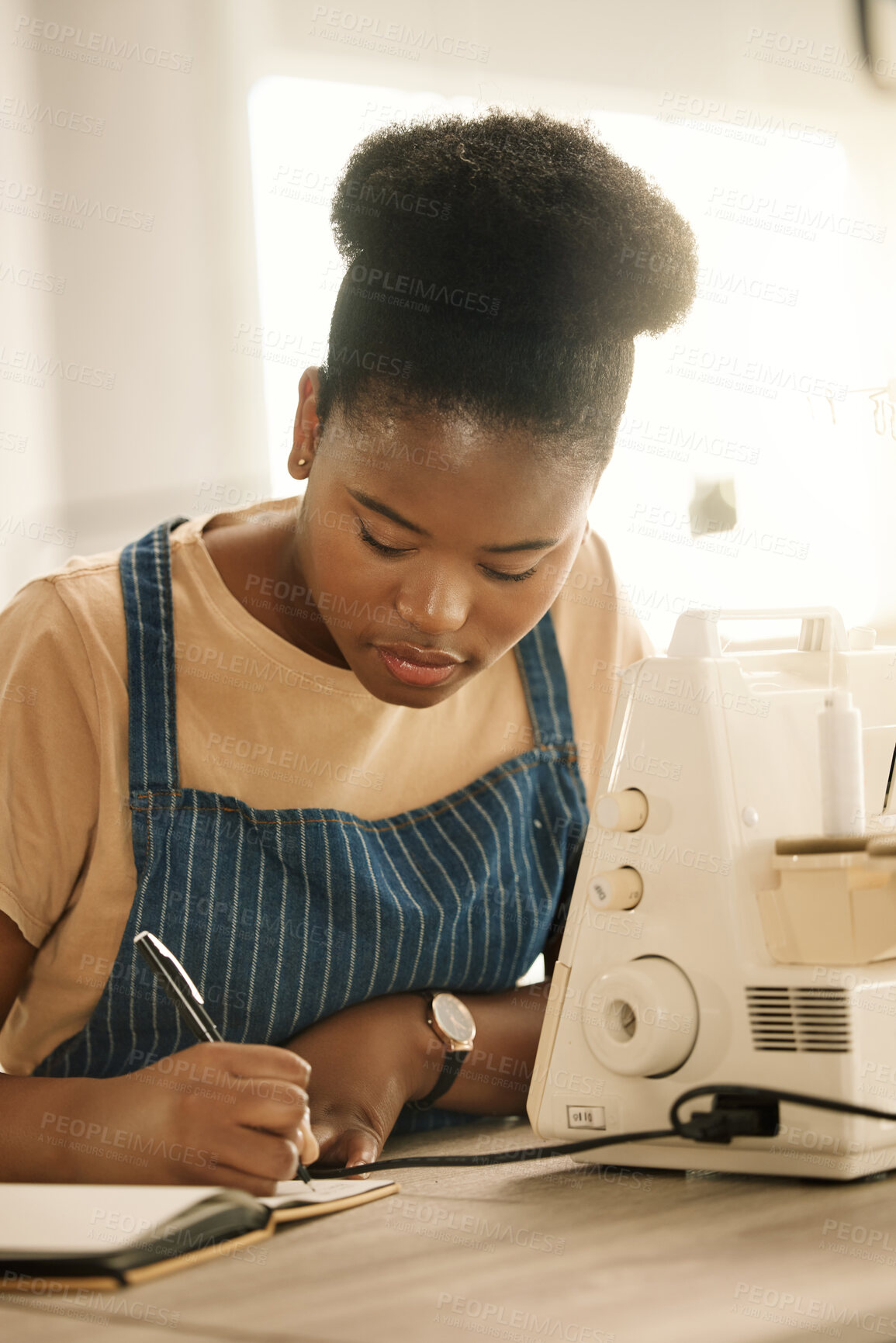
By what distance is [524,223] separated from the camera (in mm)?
790

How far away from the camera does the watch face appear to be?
0.93 m

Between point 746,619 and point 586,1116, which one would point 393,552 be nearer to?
point 746,619

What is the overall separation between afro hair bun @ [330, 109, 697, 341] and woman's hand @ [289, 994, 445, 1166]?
506 mm

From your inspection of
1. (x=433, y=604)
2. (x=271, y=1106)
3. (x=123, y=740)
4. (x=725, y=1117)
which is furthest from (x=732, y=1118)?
(x=123, y=740)

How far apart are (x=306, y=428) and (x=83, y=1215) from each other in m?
0.56

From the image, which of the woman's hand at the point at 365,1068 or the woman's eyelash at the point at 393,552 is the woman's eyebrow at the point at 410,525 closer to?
the woman's eyelash at the point at 393,552

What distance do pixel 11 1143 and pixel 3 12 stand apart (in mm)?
1865

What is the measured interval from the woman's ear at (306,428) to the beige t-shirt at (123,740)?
0.40ft

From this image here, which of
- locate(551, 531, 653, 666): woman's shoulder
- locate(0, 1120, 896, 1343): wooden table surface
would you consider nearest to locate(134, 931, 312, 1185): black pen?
locate(0, 1120, 896, 1343): wooden table surface

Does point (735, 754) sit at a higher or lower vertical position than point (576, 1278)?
higher

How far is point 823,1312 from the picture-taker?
455 millimetres

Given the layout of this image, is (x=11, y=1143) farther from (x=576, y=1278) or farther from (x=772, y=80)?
(x=772, y=80)

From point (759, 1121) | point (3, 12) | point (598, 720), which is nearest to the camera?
point (759, 1121)

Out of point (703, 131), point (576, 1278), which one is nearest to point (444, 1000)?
point (576, 1278)
